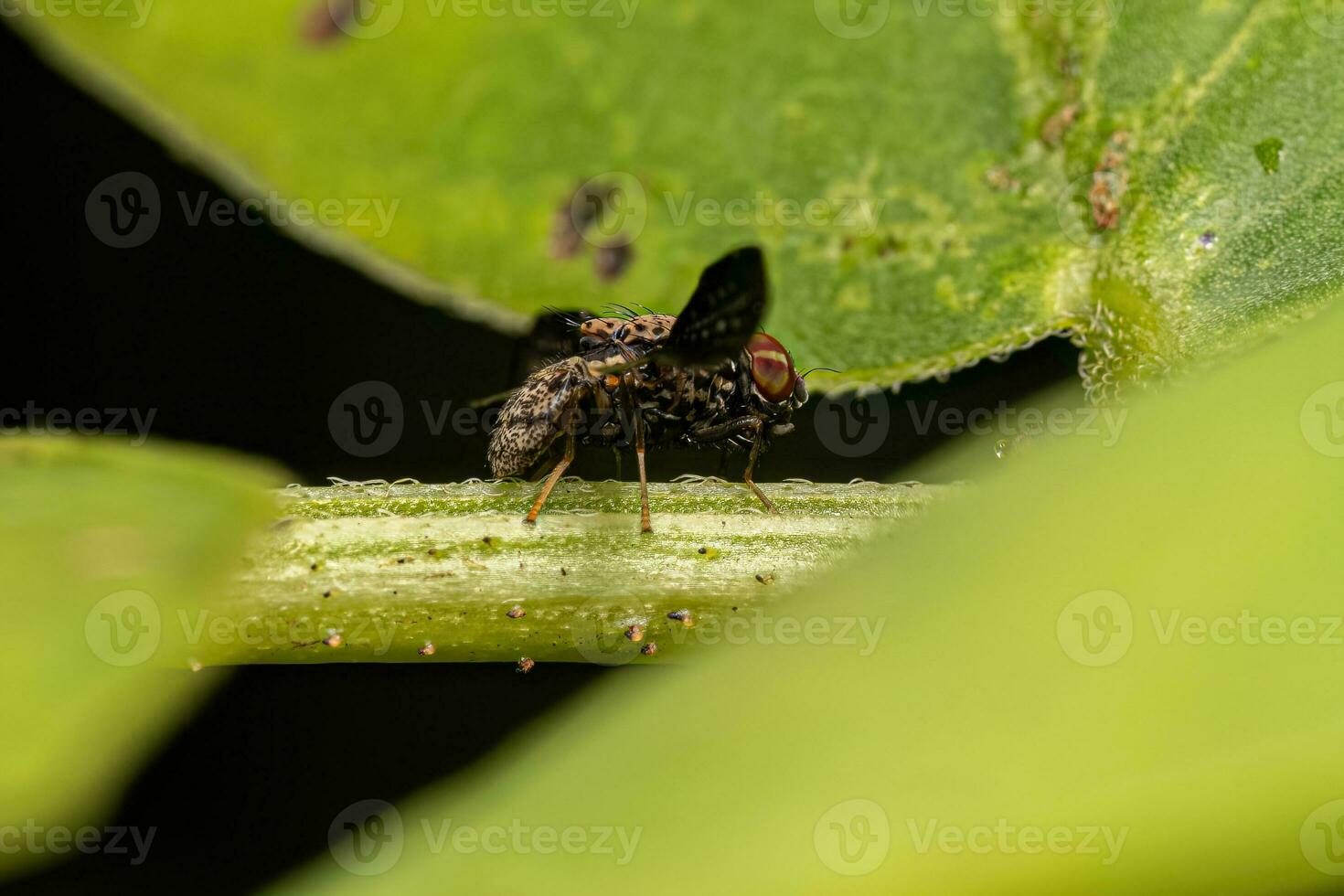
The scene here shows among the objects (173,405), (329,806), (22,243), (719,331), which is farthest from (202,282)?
(719,331)

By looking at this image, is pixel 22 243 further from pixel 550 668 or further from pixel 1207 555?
pixel 1207 555
